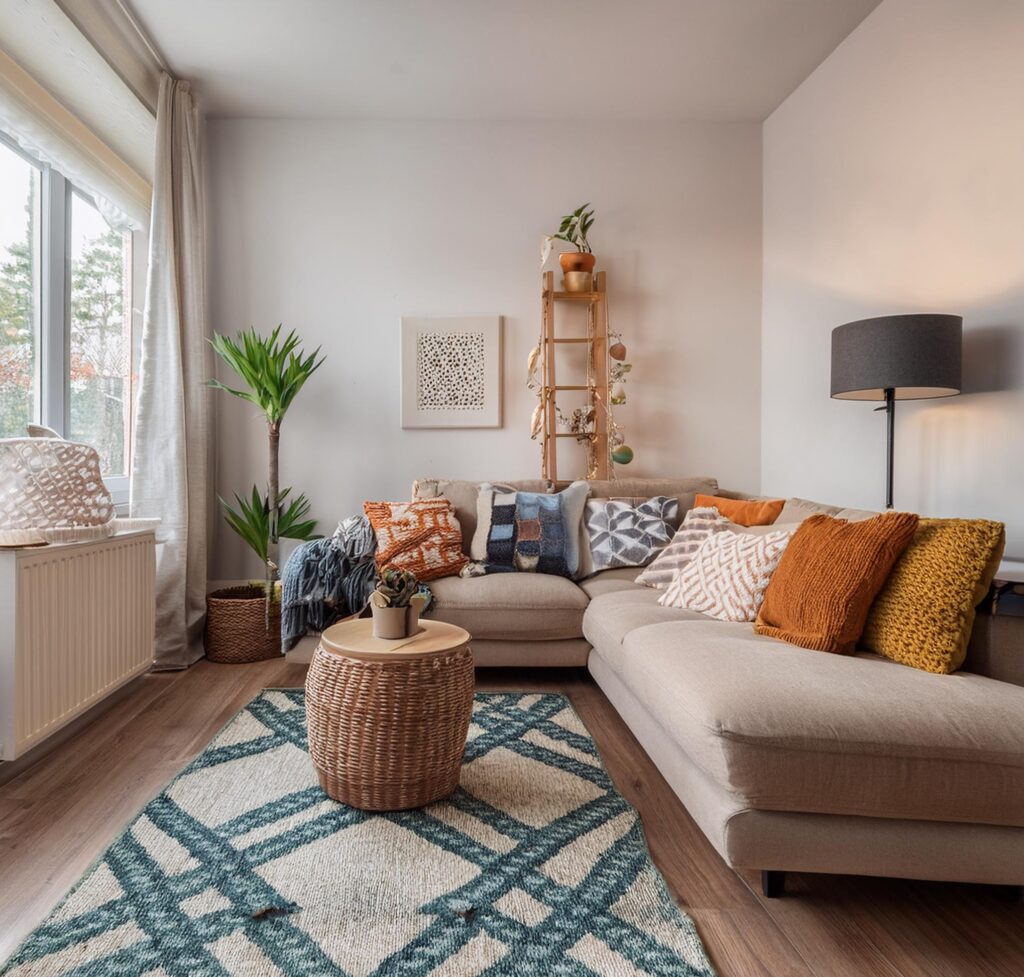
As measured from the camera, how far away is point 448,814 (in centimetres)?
175

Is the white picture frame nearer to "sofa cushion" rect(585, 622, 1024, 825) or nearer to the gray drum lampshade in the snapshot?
the gray drum lampshade

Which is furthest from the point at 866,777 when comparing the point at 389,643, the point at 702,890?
the point at 389,643

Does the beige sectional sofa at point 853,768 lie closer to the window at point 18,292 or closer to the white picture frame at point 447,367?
the white picture frame at point 447,367

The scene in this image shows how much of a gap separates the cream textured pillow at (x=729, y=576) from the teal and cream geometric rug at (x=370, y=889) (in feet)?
2.16

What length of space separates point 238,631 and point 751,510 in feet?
7.85

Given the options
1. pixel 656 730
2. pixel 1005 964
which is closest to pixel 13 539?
pixel 656 730

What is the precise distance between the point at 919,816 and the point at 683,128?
3.66m

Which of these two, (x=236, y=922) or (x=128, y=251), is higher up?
(x=128, y=251)

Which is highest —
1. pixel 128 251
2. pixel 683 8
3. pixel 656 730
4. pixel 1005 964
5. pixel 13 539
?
pixel 683 8

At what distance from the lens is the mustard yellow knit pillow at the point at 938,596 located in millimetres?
1609

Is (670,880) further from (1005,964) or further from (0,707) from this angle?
(0,707)

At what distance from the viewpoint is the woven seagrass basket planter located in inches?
125

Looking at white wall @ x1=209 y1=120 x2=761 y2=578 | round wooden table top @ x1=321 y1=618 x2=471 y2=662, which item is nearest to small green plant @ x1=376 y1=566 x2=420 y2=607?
round wooden table top @ x1=321 y1=618 x2=471 y2=662

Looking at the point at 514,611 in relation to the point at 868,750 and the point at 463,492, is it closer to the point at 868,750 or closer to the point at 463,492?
the point at 463,492
